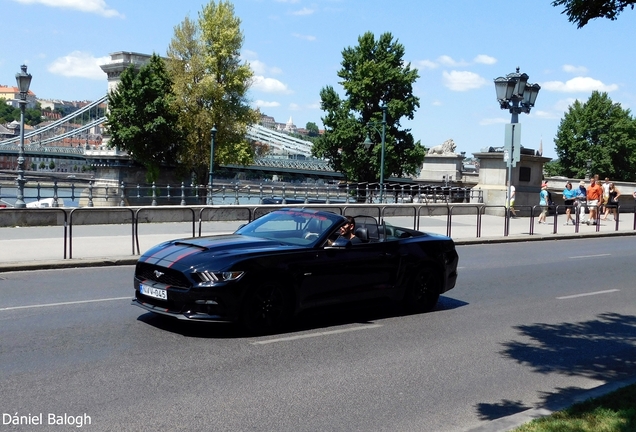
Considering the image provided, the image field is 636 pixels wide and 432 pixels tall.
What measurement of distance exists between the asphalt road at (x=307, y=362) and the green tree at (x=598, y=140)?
3365 inches

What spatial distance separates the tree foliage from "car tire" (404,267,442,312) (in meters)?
4.55

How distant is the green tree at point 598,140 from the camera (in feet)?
299

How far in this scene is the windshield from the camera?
369 inches

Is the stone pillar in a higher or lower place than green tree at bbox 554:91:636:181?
lower

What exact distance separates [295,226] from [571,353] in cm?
373

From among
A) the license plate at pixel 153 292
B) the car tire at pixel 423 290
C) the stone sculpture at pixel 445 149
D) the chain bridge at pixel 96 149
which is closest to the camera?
the license plate at pixel 153 292

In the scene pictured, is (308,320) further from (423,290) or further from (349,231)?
(423,290)

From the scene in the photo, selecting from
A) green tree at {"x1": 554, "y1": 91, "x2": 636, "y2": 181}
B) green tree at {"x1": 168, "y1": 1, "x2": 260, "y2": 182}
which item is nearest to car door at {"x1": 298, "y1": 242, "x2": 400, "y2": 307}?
green tree at {"x1": 168, "y1": 1, "x2": 260, "y2": 182}

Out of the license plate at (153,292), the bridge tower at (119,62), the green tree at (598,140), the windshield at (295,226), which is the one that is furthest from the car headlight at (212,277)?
the green tree at (598,140)

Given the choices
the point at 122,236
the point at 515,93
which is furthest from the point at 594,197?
the point at 122,236

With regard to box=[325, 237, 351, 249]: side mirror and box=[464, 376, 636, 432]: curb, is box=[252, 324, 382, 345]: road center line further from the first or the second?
box=[464, 376, 636, 432]: curb

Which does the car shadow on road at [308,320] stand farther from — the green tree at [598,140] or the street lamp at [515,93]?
the green tree at [598,140]

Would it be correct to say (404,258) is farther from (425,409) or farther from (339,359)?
(425,409)

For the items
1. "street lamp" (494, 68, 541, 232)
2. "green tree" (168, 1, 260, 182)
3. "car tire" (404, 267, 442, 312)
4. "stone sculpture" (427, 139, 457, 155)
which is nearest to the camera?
"car tire" (404, 267, 442, 312)
